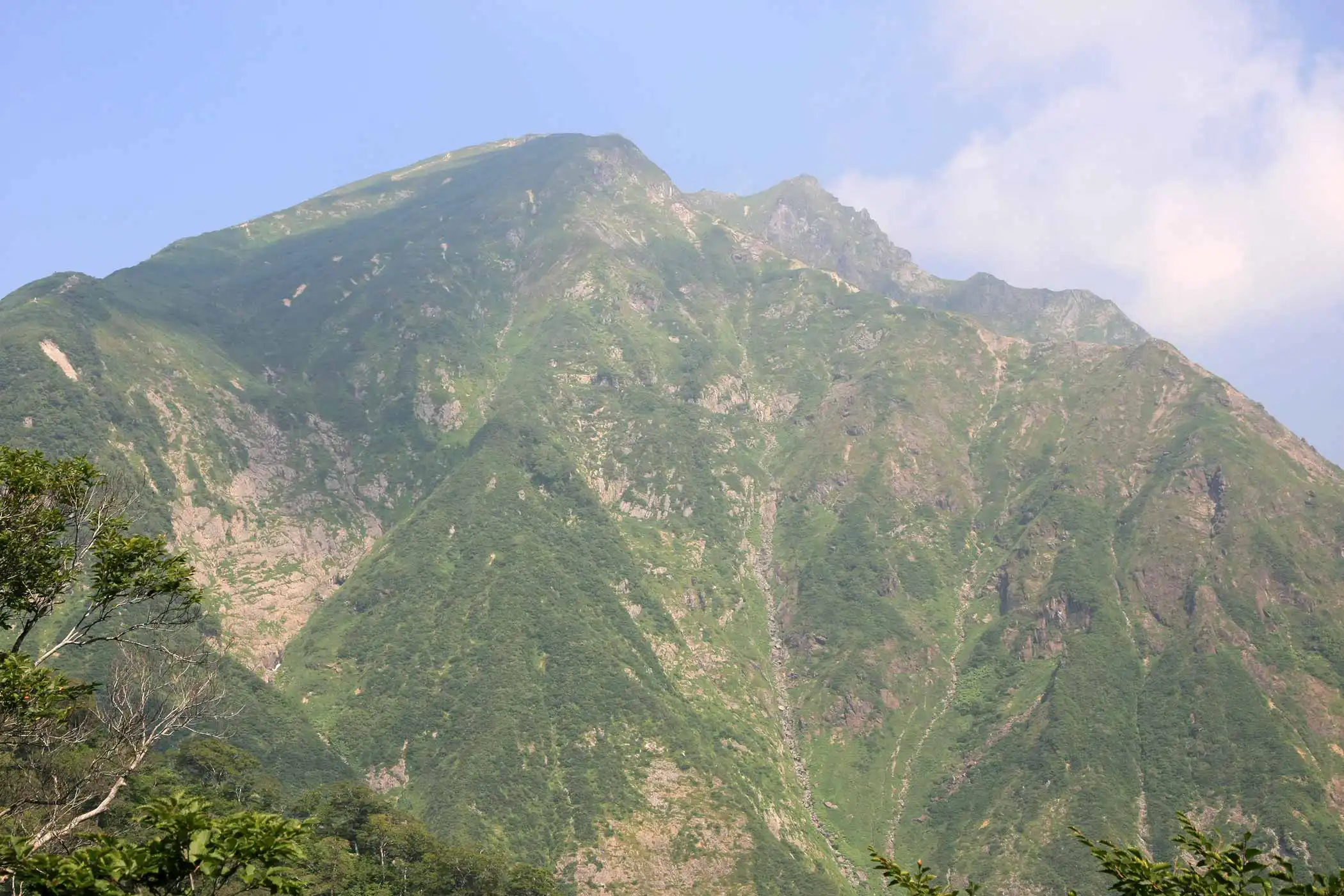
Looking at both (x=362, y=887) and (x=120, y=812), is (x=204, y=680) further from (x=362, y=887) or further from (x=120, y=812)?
(x=362, y=887)

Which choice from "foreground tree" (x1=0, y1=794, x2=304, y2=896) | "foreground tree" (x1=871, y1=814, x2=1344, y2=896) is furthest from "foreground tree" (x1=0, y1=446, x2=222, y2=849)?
"foreground tree" (x1=871, y1=814, x2=1344, y2=896)

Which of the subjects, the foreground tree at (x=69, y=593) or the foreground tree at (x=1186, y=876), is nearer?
the foreground tree at (x=1186, y=876)

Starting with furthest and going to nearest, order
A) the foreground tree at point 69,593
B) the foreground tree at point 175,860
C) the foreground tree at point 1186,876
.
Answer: the foreground tree at point 69,593
the foreground tree at point 1186,876
the foreground tree at point 175,860

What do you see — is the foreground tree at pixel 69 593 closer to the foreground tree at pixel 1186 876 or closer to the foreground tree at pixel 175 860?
the foreground tree at pixel 175 860

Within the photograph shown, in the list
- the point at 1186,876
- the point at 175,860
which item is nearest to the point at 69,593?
the point at 175,860

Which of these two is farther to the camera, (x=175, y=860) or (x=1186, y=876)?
(x=1186, y=876)

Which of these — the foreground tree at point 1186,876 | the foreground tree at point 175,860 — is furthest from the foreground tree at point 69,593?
the foreground tree at point 1186,876

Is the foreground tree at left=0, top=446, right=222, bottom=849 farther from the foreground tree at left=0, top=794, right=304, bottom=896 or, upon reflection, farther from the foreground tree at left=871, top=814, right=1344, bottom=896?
the foreground tree at left=871, top=814, right=1344, bottom=896

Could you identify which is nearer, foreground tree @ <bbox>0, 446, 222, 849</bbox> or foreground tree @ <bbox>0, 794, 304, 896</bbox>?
foreground tree @ <bbox>0, 794, 304, 896</bbox>

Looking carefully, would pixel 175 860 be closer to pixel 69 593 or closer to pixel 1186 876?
pixel 69 593

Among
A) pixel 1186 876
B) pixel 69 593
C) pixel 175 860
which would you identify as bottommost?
pixel 175 860

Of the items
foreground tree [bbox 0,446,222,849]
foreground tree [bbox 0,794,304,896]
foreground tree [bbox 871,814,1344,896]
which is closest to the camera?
foreground tree [bbox 0,794,304,896]

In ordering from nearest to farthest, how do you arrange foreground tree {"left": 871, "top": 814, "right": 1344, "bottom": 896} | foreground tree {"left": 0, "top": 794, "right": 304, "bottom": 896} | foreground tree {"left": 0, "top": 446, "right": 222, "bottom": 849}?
foreground tree {"left": 0, "top": 794, "right": 304, "bottom": 896} → foreground tree {"left": 871, "top": 814, "right": 1344, "bottom": 896} → foreground tree {"left": 0, "top": 446, "right": 222, "bottom": 849}

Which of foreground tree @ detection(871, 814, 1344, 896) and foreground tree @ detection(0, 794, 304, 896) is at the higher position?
foreground tree @ detection(871, 814, 1344, 896)
